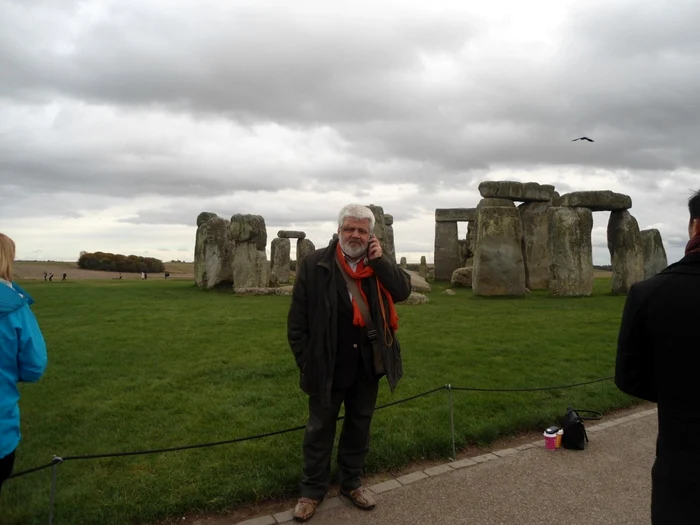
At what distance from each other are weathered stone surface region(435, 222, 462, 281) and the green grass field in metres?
11.9

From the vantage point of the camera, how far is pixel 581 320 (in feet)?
33.4

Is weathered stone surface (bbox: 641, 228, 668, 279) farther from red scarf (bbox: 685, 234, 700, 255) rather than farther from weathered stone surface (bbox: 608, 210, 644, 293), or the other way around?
red scarf (bbox: 685, 234, 700, 255)

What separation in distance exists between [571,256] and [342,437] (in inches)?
479

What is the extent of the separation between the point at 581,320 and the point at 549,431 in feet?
21.1

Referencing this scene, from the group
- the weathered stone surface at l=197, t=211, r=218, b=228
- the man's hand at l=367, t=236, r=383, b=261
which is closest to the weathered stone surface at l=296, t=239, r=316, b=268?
A: the weathered stone surface at l=197, t=211, r=218, b=228

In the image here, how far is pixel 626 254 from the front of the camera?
14828 mm

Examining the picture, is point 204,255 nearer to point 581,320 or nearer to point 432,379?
point 581,320

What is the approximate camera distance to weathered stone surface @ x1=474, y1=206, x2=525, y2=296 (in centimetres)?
1398

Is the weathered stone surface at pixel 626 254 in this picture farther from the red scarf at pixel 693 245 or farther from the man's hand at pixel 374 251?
the red scarf at pixel 693 245

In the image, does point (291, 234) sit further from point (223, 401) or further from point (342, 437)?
point (342, 437)

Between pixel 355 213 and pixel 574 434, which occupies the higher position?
pixel 355 213

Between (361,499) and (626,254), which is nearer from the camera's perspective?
(361,499)

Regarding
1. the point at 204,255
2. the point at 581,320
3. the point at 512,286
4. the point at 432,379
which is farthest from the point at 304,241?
the point at 432,379

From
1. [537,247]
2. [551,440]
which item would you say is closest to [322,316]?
[551,440]
